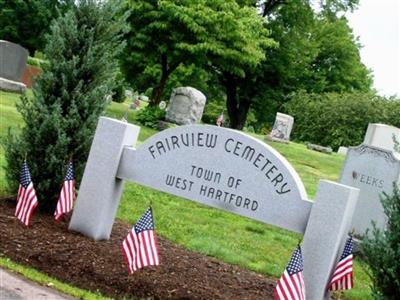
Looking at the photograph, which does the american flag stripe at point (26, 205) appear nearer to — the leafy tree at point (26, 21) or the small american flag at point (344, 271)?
the small american flag at point (344, 271)

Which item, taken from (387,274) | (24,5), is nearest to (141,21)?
(387,274)

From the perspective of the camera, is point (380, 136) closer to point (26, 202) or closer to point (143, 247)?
point (143, 247)

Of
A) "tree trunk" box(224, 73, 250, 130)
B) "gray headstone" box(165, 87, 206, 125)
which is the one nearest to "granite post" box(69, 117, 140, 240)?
"gray headstone" box(165, 87, 206, 125)

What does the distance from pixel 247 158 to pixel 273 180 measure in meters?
0.35

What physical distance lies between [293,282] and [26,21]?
44.5m

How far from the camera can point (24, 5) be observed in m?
45.5

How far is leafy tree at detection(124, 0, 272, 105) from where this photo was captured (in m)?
20.0

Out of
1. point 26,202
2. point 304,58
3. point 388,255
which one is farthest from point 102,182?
point 304,58

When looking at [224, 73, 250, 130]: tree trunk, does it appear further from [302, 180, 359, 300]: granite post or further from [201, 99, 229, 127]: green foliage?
[302, 180, 359, 300]: granite post

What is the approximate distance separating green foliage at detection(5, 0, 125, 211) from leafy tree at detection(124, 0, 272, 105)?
12527mm

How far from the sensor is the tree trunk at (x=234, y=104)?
35.6m

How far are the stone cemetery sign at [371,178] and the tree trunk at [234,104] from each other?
25868 millimetres

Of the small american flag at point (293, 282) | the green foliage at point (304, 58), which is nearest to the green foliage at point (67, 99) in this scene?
the small american flag at point (293, 282)

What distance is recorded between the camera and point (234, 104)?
36.6m
